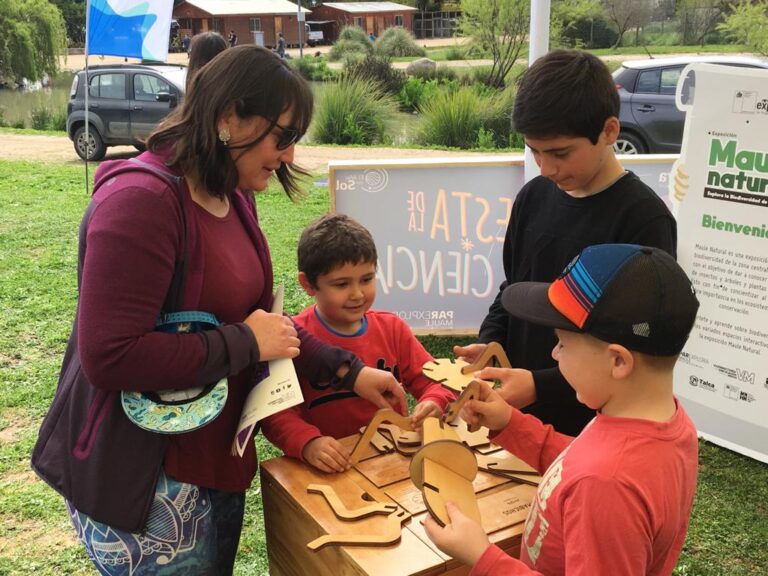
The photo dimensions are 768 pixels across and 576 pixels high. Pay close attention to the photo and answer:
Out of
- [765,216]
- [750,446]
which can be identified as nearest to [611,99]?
[765,216]

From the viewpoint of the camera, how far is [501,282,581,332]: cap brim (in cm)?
119

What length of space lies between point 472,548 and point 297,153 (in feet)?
36.0

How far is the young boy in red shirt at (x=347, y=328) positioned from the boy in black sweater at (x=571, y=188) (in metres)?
0.33

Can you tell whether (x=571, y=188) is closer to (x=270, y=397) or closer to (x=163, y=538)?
(x=270, y=397)

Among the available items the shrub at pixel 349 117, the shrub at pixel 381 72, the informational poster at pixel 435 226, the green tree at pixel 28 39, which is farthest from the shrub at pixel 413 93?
the green tree at pixel 28 39

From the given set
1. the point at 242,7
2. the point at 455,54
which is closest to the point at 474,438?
the point at 455,54

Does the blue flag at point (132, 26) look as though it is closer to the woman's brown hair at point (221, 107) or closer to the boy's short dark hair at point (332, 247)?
the boy's short dark hair at point (332, 247)

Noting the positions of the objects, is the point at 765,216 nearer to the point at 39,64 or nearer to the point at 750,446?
the point at 750,446

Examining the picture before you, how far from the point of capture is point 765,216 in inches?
126

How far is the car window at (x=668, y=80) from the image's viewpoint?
9.60 m

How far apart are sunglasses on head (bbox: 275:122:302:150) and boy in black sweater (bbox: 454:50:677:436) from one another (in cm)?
56

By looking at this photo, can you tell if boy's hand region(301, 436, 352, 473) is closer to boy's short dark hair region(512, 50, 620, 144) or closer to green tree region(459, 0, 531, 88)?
boy's short dark hair region(512, 50, 620, 144)

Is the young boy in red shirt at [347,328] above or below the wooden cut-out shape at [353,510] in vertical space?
above

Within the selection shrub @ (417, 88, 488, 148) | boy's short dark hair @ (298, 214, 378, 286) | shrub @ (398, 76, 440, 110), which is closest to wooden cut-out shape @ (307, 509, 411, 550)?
boy's short dark hair @ (298, 214, 378, 286)
